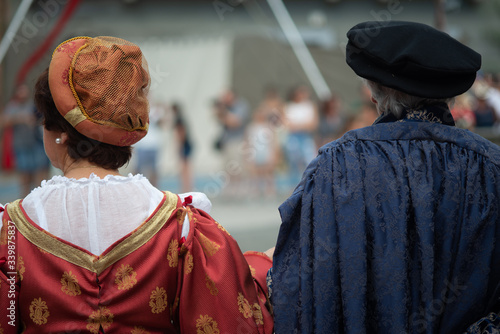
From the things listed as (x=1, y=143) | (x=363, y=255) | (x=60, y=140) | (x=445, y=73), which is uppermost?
(x=445, y=73)

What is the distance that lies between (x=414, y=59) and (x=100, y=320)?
118 centimetres

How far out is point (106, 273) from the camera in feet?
5.88

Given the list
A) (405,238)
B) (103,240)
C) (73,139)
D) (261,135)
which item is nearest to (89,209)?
(103,240)

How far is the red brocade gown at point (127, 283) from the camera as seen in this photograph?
1.78m

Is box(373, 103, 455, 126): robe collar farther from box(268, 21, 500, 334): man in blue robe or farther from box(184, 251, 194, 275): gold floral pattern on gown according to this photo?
box(184, 251, 194, 275): gold floral pattern on gown

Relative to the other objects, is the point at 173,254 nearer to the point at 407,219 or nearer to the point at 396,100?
the point at 407,219

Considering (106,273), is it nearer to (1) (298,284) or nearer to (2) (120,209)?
(2) (120,209)

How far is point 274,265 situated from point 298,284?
0.10m

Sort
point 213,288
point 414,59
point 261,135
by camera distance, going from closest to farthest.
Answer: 1. point 414,59
2. point 213,288
3. point 261,135

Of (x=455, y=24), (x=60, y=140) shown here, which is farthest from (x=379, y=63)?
(x=455, y=24)

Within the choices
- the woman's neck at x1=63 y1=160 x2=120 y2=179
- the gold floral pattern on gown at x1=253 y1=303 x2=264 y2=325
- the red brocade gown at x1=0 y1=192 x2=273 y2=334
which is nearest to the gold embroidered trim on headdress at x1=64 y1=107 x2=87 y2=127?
the woman's neck at x1=63 y1=160 x2=120 y2=179

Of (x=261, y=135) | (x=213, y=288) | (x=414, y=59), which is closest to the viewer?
(x=414, y=59)

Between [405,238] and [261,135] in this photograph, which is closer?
[405,238]

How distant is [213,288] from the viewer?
184cm
